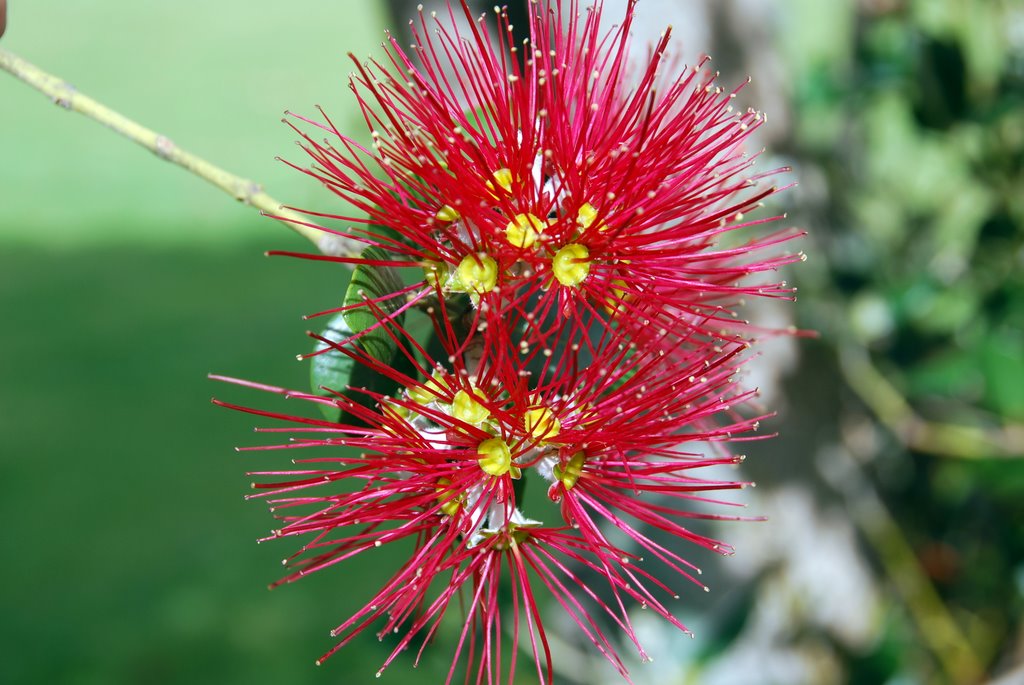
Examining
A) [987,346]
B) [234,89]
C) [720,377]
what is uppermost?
[234,89]

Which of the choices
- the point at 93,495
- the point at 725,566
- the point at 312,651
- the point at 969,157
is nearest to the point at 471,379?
the point at 725,566

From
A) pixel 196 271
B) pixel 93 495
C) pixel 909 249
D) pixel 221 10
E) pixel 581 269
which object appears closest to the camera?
pixel 581 269

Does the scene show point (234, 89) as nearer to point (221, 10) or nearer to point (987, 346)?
point (221, 10)

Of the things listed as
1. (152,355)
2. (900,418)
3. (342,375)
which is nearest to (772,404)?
(900,418)

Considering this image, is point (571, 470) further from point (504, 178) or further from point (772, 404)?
point (772, 404)

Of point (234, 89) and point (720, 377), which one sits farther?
point (234, 89)

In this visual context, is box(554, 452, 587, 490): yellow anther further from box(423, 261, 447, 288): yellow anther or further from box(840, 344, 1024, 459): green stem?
box(840, 344, 1024, 459): green stem

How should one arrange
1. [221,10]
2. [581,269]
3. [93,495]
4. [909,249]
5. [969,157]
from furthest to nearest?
[221,10], [93,495], [909,249], [969,157], [581,269]

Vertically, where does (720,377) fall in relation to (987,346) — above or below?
above
